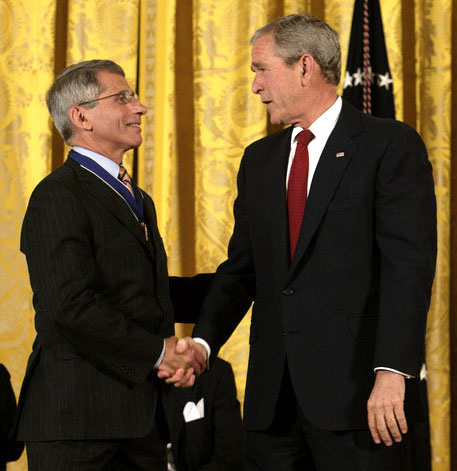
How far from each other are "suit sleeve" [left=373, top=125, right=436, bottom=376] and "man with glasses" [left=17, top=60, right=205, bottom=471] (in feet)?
1.98

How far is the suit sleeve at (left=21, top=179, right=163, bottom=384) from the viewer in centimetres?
203

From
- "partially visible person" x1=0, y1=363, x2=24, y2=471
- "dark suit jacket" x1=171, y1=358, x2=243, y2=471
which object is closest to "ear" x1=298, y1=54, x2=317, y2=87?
"dark suit jacket" x1=171, y1=358, x2=243, y2=471

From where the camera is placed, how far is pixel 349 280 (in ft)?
6.27

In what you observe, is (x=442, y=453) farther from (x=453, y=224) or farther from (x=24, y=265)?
(x=24, y=265)

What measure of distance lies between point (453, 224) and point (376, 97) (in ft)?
2.42

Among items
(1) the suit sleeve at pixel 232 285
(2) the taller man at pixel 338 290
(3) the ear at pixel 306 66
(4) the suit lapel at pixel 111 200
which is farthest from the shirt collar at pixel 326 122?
(4) the suit lapel at pixel 111 200

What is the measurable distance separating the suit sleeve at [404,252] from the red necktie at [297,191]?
0.19 m

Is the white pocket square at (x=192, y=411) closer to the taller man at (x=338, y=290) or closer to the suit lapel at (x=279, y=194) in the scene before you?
the taller man at (x=338, y=290)

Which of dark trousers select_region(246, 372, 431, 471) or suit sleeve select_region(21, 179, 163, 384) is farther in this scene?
suit sleeve select_region(21, 179, 163, 384)

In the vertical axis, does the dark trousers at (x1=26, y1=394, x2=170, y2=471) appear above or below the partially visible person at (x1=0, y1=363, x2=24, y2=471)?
above

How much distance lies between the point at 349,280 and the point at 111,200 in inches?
26.8

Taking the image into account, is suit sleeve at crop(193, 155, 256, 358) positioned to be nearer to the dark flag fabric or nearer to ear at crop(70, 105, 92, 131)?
ear at crop(70, 105, 92, 131)

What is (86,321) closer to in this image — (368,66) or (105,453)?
(105,453)

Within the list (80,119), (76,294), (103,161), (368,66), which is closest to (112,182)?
(103,161)
